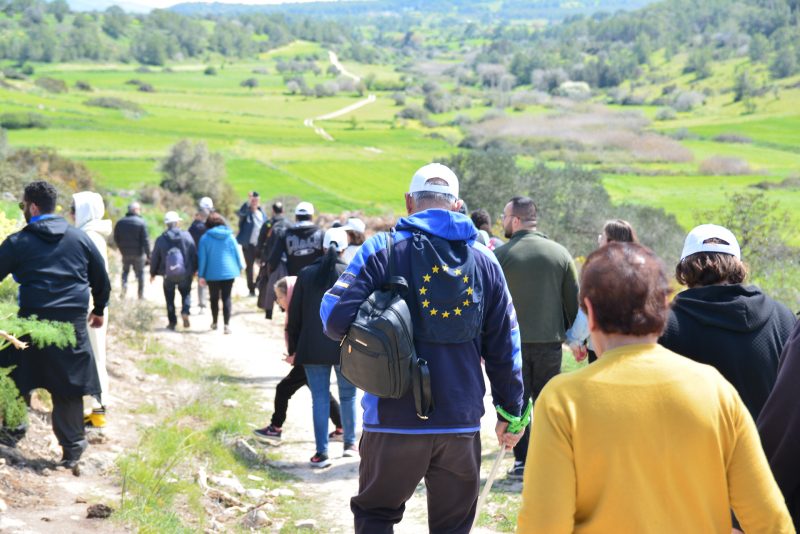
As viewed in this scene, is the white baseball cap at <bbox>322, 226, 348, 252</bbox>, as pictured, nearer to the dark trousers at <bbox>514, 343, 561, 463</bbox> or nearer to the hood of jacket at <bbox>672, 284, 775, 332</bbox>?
the dark trousers at <bbox>514, 343, 561, 463</bbox>

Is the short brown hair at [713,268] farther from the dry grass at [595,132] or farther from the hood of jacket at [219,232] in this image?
the dry grass at [595,132]

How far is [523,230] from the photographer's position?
718 cm

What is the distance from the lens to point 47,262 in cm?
679

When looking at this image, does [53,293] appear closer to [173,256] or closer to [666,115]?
[173,256]

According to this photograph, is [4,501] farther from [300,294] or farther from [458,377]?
[458,377]

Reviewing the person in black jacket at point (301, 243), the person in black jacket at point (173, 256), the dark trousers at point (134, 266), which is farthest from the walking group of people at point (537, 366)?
the dark trousers at point (134, 266)

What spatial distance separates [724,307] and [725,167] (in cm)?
7343

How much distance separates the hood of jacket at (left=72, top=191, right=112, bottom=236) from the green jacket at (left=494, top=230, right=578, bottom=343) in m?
3.30

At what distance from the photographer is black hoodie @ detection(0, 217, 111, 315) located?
675cm

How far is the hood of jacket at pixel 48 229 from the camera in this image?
675 centimetres

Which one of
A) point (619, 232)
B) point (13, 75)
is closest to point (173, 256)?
point (619, 232)

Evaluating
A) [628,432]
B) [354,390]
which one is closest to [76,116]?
[354,390]

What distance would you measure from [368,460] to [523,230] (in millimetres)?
3096

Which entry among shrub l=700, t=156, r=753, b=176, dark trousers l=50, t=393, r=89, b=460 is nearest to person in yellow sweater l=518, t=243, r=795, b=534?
dark trousers l=50, t=393, r=89, b=460
